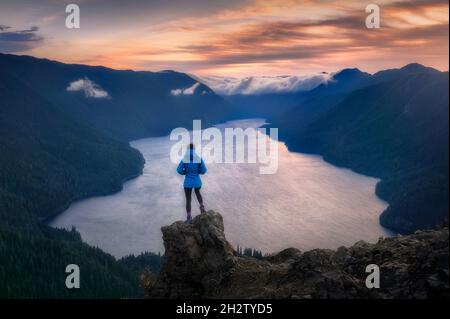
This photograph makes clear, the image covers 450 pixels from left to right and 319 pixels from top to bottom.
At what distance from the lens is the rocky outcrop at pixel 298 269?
13.6 metres

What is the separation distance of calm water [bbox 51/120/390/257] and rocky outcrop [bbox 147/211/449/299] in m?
101

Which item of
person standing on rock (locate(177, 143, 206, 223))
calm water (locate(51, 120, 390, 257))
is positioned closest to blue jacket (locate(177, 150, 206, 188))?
person standing on rock (locate(177, 143, 206, 223))

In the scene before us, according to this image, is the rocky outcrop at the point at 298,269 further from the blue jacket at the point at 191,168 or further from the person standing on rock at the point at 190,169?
the blue jacket at the point at 191,168

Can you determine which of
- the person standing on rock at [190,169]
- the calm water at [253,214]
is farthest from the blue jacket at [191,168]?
the calm water at [253,214]

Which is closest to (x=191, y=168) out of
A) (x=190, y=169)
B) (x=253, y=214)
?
(x=190, y=169)

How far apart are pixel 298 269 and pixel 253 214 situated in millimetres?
132661

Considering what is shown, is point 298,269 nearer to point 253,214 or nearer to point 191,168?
point 191,168

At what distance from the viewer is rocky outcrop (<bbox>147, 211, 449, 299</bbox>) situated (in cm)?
1361

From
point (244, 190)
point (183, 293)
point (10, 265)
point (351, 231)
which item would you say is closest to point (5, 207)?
point (10, 265)

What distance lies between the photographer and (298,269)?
50.7 ft

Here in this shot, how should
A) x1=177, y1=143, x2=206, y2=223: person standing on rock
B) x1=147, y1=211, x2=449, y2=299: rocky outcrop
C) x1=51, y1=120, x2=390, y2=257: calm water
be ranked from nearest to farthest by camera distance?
x1=147, y1=211, x2=449, y2=299: rocky outcrop, x1=177, y1=143, x2=206, y2=223: person standing on rock, x1=51, y1=120, x2=390, y2=257: calm water

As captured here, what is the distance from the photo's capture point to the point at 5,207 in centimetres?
18388

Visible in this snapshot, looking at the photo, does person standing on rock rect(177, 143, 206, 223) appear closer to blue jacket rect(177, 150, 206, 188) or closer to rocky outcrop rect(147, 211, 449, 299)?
→ blue jacket rect(177, 150, 206, 188)
